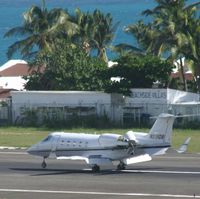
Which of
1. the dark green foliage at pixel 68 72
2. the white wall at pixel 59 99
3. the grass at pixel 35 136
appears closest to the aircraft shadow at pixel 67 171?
the grass at pixel 35 136

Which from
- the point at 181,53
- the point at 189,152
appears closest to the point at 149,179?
the point at 189,152

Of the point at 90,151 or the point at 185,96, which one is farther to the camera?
the point at 185,96

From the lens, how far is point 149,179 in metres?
36.5

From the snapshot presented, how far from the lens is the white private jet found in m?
38.8

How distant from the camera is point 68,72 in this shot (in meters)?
78.2

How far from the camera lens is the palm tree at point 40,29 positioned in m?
84.1

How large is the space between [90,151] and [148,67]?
3317cm

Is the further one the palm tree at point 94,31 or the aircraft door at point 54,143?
the palm tree at point 94,31

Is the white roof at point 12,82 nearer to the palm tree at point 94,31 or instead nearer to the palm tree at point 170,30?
the palm tree at point 94,31

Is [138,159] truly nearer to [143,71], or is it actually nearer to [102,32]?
[143,71]

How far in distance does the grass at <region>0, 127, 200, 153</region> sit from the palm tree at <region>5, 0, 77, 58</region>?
53.8ft

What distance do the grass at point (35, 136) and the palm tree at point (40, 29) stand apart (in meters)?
16.4

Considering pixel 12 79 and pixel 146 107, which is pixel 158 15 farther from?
pixel 12 79

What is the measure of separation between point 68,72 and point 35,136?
16.4 m
